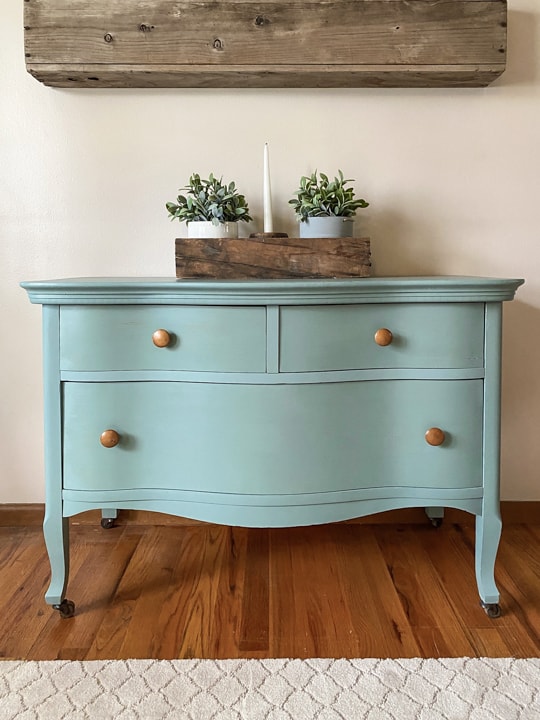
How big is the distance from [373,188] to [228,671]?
1.42m

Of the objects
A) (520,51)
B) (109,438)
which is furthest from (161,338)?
(520,51)

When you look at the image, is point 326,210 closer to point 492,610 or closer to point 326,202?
point 326,202

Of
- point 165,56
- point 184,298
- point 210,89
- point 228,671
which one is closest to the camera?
point 228,671

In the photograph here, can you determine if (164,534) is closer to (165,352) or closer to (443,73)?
(165,352)

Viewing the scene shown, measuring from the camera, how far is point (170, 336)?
1.46 metres

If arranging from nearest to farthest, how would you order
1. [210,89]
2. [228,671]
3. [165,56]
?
1. [228,671]
2. [165,56]
3. [210,89]

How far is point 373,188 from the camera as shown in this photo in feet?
6.44

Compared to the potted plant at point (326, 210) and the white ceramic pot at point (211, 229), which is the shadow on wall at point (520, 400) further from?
the white ceramic pot at point (211, 229)

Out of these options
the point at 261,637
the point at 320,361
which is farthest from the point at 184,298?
the point at 261,637

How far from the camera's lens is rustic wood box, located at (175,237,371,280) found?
5.05ft

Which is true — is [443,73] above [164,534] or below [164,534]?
above

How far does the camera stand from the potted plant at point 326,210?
168 centimetres

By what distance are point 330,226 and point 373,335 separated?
0.38 meters

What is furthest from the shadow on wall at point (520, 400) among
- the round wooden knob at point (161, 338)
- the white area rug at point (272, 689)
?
the round wooden knob at point (161, 338)
